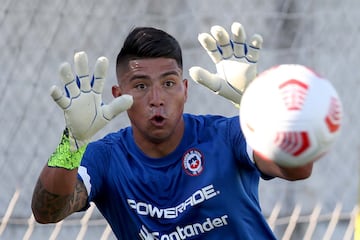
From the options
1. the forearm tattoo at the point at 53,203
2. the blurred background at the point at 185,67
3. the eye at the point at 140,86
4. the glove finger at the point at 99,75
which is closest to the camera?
the glove finger at the point at 99,75

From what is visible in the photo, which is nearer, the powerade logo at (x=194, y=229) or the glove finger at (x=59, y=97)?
the glove finger at (x=59, y=97)

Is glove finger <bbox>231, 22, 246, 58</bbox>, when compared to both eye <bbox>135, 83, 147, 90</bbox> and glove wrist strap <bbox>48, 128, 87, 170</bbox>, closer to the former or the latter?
eye <bbox>135, 83, 147, 90</bbox>

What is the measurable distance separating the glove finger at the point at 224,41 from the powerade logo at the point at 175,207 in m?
0.49

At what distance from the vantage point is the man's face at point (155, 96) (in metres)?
4.39

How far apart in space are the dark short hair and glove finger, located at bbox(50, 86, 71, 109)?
0.55m

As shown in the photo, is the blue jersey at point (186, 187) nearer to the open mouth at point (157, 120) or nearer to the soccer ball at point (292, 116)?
the open mouth at point (157, 120)

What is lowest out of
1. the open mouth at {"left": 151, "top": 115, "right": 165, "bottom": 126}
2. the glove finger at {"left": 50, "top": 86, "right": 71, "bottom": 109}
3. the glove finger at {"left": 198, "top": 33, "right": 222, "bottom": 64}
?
the open mouth at {"left": 151, "top": 115, "right": 165, "bottom": 126}

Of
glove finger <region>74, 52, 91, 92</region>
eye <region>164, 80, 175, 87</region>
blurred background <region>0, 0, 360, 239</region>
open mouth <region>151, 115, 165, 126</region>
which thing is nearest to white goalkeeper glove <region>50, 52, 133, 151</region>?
glove finger <region>74, 52, 91, 92</region>

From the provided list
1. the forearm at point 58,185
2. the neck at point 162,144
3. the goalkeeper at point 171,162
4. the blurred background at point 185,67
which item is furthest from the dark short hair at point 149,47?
the blurred background at point 185,67

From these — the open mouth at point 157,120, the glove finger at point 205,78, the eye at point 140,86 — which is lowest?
the open mouth at point 157,120

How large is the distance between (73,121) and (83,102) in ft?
0.24

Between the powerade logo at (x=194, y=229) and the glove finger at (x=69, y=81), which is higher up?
the glove finger at (x=69, y=81)

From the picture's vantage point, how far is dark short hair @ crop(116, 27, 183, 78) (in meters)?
4.50

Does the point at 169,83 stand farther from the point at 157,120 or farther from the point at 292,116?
the point at 292,116
